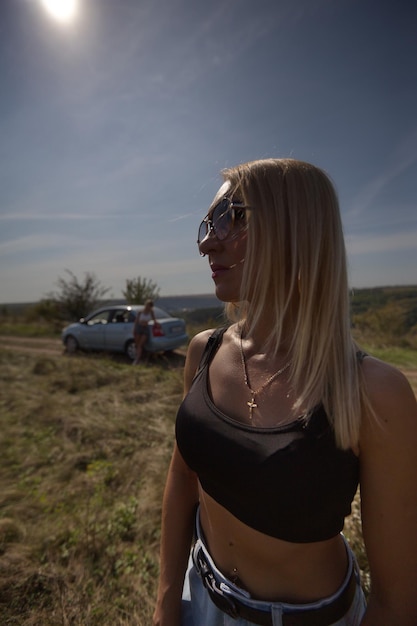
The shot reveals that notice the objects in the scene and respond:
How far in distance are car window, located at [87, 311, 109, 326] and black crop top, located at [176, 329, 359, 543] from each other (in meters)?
9.66

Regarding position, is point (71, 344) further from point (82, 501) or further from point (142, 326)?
point (82, 501)

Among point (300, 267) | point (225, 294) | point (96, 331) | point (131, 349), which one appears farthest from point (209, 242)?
point (96, 331)

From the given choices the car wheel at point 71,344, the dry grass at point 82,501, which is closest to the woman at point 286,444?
the dry grass at point 82,501

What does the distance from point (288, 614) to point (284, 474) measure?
0.44 metres

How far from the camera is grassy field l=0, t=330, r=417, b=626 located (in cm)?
210

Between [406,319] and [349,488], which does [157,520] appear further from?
[406,319]

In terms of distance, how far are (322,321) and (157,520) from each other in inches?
104

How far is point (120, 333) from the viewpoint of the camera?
9719mm

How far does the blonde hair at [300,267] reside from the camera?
3.49ft

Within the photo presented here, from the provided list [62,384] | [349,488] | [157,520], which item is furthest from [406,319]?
[349,488]

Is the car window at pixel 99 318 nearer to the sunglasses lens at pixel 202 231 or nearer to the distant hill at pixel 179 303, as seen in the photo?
the distant hill at pixel 179 303

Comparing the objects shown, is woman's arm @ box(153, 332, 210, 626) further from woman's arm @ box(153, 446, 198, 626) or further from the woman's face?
the woman's face

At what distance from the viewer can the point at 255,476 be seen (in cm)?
94

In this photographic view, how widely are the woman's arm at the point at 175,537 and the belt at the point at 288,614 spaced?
0.60ft
